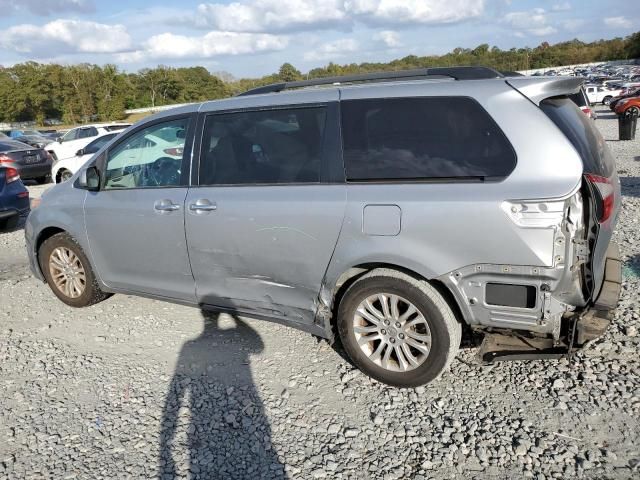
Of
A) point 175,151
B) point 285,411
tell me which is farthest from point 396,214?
point 175,151

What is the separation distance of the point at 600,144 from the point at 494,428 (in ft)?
6.40

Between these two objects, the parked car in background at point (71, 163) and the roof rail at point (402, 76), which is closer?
the roof rail at point (402, 76)

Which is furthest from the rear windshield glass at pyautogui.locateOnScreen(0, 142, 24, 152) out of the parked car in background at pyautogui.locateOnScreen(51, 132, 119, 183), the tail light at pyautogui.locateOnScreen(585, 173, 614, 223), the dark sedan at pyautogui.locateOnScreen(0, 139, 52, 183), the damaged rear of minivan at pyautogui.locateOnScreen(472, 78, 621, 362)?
the tail light at pyautogui.locateOnScreen(585, 173, 614, 223)

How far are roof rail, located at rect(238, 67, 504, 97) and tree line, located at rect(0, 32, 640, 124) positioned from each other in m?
54.3

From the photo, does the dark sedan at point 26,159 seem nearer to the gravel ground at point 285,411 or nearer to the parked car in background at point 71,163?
the parked car in background at point 71,163

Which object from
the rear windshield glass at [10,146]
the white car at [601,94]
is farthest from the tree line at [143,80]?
the rear windshield glass at [10,146]

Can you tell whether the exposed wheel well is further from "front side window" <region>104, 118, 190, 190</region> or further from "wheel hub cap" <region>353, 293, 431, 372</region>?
"front side window" <region>104, 118, 190, 190</region>

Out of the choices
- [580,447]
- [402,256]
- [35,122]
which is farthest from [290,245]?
[35,122]

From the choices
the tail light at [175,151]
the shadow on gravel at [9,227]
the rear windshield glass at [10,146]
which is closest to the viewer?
the tail light at [175,151]

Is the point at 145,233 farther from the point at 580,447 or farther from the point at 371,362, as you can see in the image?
the point at 580,447

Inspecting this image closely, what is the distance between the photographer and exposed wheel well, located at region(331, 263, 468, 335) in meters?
3.15

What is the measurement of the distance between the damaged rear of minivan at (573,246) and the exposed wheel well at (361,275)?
11.6 inches

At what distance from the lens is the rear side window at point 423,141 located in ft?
9.55

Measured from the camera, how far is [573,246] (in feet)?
9.31
